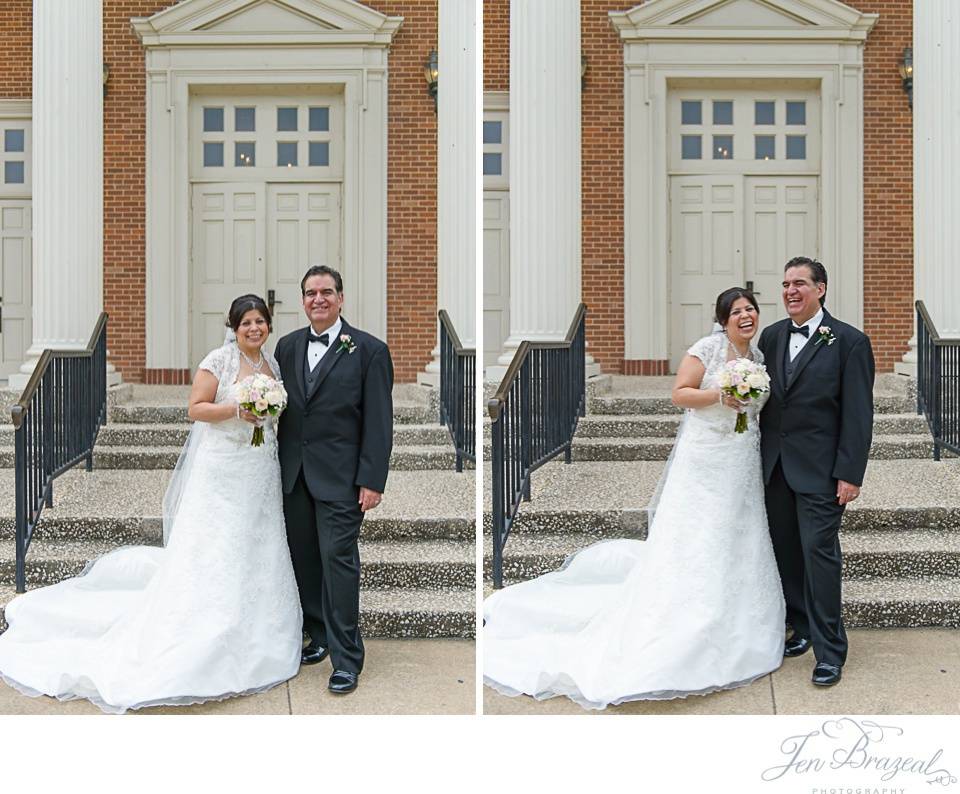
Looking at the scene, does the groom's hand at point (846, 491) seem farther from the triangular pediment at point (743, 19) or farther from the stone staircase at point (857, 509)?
the triangular pediment at point (743, 19)

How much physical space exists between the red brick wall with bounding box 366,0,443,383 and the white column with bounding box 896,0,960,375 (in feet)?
13.5

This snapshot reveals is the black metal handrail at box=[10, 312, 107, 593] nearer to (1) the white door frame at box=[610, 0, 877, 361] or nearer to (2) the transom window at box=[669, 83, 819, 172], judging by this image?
(1) the white door frame at box=[610, 0, 877, 361]

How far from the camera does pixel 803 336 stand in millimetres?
4453

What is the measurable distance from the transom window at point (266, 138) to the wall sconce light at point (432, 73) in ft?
2.90

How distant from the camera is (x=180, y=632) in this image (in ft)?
14.4

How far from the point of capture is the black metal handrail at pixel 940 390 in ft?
20.7

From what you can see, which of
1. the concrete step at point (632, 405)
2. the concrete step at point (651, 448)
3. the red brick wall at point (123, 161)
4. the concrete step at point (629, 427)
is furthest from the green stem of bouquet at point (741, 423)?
the red brick wall at point (123, 161)

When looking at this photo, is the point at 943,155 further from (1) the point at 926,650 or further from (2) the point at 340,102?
(2) the point at 340,102

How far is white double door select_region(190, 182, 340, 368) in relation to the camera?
9844 mm

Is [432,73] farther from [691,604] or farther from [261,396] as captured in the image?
[691,604]

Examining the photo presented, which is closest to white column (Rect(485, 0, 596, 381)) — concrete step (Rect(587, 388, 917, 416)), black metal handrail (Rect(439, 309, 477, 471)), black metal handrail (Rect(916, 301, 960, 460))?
black metal handrail (Rect(439, 309, 477, 471))

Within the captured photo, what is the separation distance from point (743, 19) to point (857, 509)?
5.44 metres
